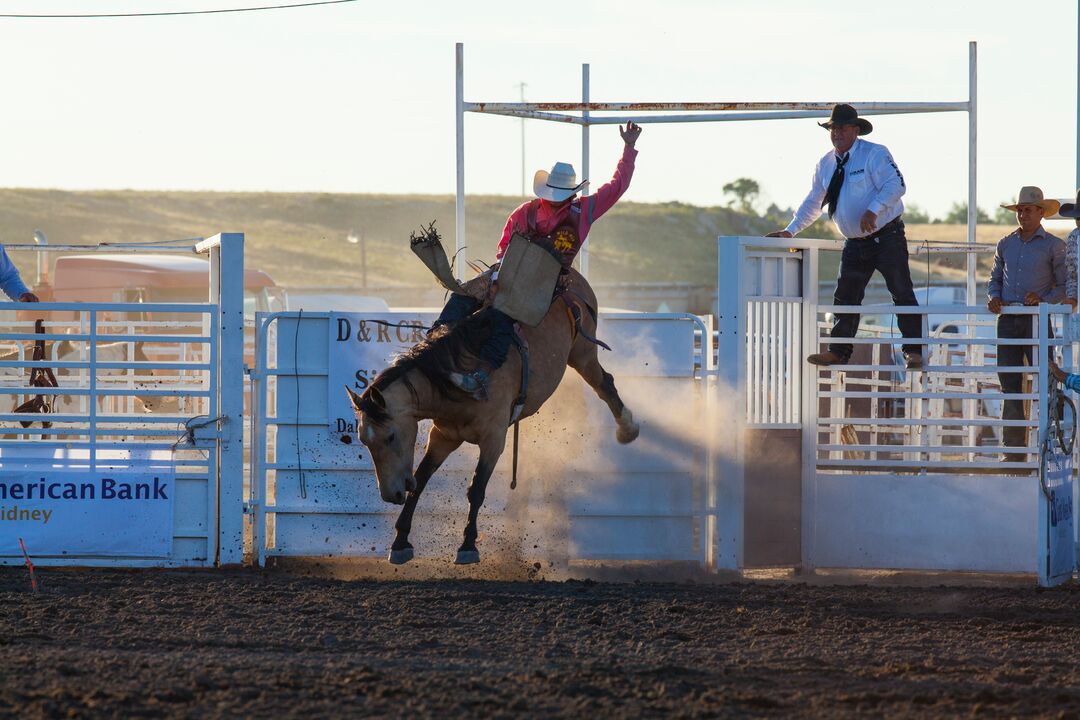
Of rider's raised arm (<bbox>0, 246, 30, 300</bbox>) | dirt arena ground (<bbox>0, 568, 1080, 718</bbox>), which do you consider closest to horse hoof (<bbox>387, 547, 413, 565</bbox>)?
dirt arena ground (<bbox>0, 568, 1080, 718</bbox>)

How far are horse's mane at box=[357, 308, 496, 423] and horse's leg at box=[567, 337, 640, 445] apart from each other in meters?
0.81

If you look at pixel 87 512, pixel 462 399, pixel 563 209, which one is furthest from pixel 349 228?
pixel 462 399

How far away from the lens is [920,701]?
16.3 feet

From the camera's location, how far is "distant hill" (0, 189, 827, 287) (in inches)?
2842

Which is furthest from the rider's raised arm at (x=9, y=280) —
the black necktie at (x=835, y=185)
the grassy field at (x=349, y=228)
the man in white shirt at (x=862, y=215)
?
the grassy field at (x=349, y=228)

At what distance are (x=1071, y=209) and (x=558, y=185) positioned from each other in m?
2.87

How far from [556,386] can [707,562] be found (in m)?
1.43

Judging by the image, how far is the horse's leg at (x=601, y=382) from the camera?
8.14 metres

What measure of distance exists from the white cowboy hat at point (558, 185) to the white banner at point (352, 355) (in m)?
0.95

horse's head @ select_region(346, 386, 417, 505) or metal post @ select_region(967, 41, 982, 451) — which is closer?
horse's head @ select_region(346, 386, 417, 505)

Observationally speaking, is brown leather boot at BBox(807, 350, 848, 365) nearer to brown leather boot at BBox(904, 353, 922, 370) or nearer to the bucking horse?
brown leather boot at BBox(904, 353, 922, 370)

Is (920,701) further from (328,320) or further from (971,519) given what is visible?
(328,320)

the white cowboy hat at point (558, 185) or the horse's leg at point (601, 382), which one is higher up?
the white cowboy hat at point (558, 185)

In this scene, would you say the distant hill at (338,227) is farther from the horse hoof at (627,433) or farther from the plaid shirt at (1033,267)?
the horse hoof at (627,433)
